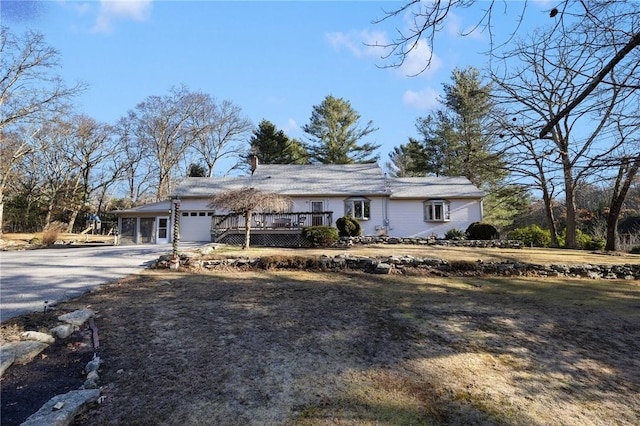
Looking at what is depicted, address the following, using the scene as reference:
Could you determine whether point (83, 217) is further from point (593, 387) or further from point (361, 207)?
point (593, 387)

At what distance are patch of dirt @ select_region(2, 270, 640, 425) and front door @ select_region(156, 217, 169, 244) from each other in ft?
52.7

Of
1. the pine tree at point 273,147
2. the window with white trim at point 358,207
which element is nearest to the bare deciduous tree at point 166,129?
the pine tree at point 273,147

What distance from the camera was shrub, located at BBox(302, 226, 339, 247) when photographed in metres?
16.0

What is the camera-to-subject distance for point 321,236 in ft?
52.4

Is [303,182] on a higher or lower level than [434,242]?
higher

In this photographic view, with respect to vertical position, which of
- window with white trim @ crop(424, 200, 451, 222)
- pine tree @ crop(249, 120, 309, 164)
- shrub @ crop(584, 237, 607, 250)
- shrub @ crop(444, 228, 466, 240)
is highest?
pine tree @ crop(249, 120, 309, 164)

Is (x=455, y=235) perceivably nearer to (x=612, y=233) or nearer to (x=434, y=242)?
(x=434, y=242)

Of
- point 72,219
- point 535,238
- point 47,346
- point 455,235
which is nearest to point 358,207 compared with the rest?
point 455,235

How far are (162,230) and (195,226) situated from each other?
110 inches

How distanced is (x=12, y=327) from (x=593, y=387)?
732 cm

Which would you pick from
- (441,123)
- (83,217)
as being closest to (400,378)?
(441,123)

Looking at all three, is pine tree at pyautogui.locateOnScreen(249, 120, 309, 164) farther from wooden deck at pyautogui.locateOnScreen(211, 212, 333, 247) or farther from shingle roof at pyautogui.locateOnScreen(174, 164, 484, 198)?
wooden deck at pyautogui.locateOnScreen(211, 212, 333, 247)

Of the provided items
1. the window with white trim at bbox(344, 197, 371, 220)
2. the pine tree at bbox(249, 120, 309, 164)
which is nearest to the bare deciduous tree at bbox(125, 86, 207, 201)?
the pine tree at bbox(249, 120, 309, 164)

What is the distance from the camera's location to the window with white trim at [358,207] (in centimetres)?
2123
